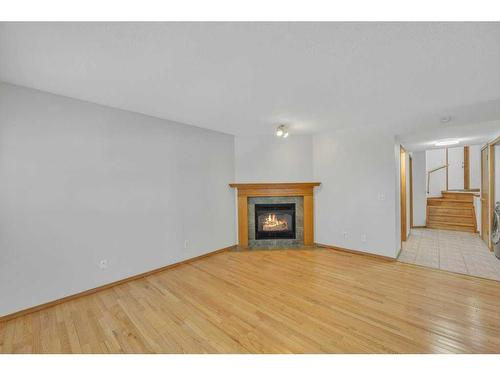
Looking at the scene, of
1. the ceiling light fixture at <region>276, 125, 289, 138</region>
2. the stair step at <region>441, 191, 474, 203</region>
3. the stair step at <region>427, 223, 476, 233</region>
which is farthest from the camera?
the stair step at <region>441, 191, 474, 203</region>

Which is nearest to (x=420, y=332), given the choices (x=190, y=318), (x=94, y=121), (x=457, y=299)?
(x=457, y=299)

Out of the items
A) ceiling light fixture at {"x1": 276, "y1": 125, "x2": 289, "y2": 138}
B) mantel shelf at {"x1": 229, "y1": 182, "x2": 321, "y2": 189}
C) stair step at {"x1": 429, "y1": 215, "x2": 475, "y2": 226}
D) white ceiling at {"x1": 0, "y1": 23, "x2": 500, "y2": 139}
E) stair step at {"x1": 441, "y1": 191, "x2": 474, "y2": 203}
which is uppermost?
white ceiling at {"x1": 0, "y1": 23, "x2": 500, "y2": 139}

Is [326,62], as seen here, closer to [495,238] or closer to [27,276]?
[27,276]

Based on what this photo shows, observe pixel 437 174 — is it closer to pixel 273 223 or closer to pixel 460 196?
pixel 460 196

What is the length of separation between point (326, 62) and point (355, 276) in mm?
2531

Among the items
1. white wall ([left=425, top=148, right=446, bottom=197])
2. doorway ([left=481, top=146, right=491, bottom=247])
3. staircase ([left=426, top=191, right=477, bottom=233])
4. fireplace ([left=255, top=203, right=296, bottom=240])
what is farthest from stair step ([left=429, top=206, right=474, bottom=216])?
fireplace ([left=255, top=203, right=296, bottom=240])

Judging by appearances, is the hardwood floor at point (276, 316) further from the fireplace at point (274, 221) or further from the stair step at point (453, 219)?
the stair step at point (453, 219)

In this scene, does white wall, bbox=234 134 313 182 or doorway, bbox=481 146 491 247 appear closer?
doorway, bbox=481 146 491 247

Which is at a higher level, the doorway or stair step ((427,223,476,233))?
the doorway

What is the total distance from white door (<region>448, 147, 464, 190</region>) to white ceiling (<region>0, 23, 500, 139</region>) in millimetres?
6225

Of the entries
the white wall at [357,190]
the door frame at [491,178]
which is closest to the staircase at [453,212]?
the door frame at [491,178]

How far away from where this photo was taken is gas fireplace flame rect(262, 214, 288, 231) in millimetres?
4141

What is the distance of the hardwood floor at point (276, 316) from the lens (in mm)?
1547

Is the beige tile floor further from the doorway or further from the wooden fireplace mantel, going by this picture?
the wooden fireplace mantel
